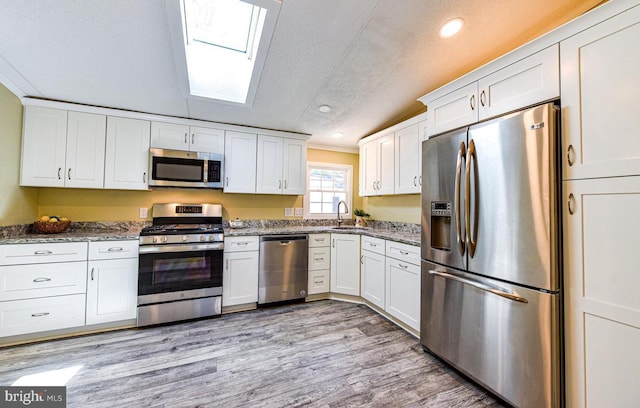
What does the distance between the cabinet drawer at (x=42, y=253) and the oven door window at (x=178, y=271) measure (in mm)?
519

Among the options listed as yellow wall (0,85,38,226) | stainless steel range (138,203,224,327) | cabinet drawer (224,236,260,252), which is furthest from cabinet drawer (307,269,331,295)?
yellow wall (0,85,38,226)

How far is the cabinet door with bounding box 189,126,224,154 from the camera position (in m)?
3.12

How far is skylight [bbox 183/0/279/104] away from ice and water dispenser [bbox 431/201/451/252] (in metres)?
1.89

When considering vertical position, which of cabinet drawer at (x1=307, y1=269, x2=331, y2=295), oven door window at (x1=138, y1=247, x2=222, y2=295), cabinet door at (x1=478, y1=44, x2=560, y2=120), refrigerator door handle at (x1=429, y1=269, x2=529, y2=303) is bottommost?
cabinet drawer at (x1=307, y1=269, x2=331, y2=295)

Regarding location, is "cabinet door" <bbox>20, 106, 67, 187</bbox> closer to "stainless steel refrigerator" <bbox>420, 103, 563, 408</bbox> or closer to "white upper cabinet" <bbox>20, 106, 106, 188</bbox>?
"white upper cabinet" <bbox>20, 106, 106, 188</bbox>

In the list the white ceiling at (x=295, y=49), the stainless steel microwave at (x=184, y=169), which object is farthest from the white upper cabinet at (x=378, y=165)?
the stainless steel microwave at (x=184, y=169)

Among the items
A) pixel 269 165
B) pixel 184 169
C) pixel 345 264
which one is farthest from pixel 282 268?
pixel 184 169

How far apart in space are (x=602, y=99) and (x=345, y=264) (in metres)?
2.71

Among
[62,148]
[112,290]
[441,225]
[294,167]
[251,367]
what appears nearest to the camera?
[251,367]

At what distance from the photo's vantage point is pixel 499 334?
1.55 meters

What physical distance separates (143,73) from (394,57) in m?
2.25

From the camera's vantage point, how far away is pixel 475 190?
5.57 feet

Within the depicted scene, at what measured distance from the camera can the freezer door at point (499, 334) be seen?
1.36 m

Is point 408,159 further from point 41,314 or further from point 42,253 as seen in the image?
point 41,314
